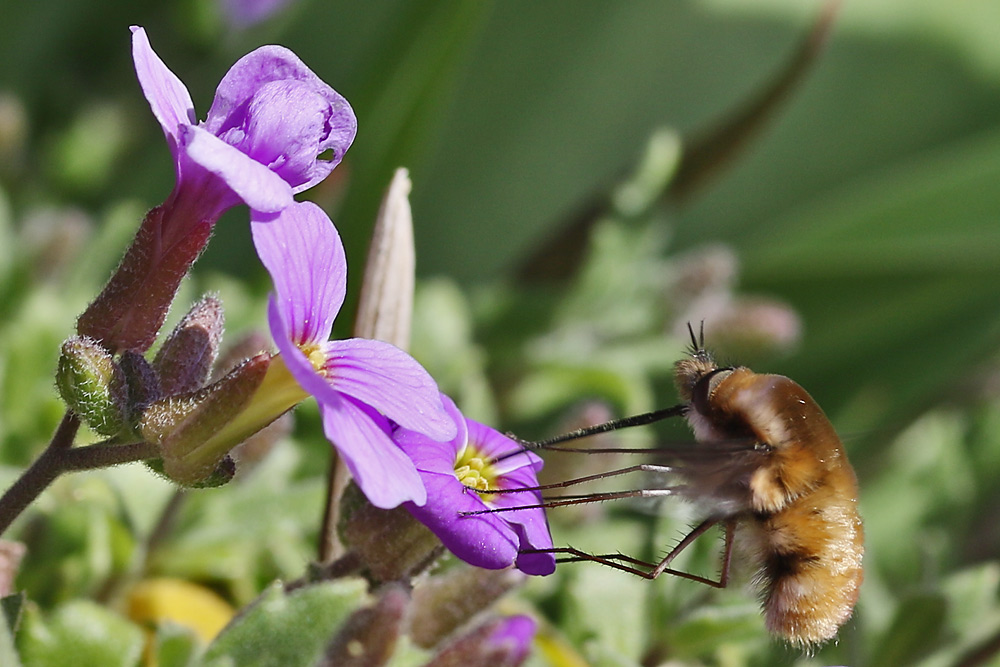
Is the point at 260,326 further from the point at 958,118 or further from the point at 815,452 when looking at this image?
the point at 958,118

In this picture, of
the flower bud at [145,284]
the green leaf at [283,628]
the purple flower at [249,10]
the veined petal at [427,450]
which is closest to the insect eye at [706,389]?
the veined petal at [427,450]

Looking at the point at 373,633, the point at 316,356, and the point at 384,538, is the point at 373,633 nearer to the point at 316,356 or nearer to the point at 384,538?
the point at 384,538

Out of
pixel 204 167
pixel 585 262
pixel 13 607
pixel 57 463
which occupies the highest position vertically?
pixel 204 167

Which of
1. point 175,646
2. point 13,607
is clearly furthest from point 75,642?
point 13,607

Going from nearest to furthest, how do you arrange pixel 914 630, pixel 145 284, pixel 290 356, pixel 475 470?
1. pixel 290 356
2. pixel 145 284
3. pixel 475 470
4. pixel 914 630

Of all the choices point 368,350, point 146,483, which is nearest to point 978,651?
point 368,350

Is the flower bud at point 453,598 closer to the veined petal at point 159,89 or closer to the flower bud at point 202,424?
the flower bud at point 202,424

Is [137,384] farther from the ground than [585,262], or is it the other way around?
[137,384]
